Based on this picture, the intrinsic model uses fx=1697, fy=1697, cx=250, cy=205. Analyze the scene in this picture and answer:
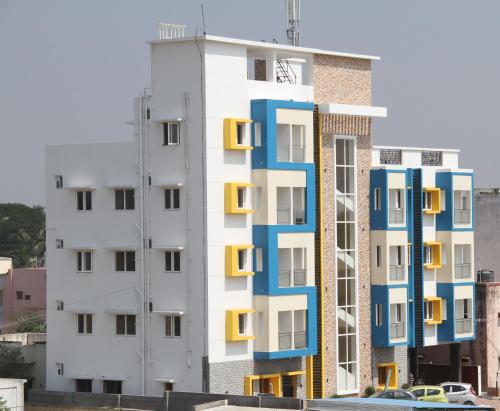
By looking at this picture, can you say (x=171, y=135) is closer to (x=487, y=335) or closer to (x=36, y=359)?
(x=36, y=359)

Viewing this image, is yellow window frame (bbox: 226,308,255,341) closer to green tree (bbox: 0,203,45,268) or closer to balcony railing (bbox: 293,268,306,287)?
balcony railing (bbox: 293,268,306,287)

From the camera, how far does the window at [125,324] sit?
6488cm

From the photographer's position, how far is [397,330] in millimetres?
71188

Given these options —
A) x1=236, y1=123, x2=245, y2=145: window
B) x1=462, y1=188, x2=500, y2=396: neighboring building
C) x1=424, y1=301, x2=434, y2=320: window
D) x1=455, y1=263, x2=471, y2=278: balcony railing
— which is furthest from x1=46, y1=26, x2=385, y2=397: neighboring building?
x1=462, y1=188, x2=500, y2=396: neighboring building

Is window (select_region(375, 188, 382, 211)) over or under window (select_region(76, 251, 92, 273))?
over

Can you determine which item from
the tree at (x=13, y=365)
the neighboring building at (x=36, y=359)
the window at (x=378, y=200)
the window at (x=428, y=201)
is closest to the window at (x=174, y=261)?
the neighboring building at (x=36, y=359)

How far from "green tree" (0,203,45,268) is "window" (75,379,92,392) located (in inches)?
2178

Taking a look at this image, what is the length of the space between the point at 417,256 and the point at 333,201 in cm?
665

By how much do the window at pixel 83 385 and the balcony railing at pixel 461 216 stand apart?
1825 centimetres

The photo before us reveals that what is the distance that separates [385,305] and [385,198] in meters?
4.46

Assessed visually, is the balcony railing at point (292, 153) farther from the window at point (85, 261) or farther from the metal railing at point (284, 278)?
the window at point (85, 261)

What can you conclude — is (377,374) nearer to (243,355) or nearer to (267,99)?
(243,355)

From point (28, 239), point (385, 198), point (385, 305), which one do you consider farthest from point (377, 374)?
point (28, 239)

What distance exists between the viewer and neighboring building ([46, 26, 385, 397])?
62875 millimetres
